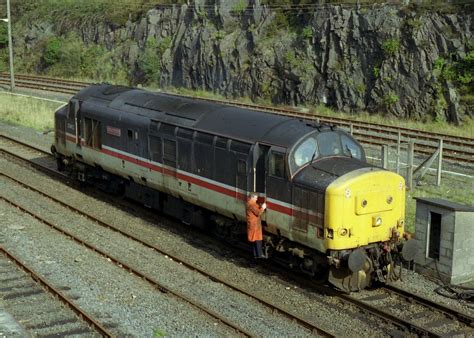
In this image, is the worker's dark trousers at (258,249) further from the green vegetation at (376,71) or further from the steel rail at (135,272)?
the green vegetation at (376,71)

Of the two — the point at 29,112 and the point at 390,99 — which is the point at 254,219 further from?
the point at 29,112

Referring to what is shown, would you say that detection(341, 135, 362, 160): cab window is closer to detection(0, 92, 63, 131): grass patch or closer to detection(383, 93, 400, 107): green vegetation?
detection(383, 93, 400, 107): green vegetation

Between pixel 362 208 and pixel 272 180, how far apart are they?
190 centimetres

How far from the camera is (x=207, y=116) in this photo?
15094 mm

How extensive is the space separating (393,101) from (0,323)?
83.6 feet

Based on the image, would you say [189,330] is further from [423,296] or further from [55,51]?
[55,51]

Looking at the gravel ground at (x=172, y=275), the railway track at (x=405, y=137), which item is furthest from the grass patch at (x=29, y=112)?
the gravel ground at (x=172, y=275)

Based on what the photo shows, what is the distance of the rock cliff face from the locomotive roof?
17679 millimetres

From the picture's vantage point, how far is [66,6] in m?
61.7

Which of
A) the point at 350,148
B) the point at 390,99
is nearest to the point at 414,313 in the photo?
the point at 350,148

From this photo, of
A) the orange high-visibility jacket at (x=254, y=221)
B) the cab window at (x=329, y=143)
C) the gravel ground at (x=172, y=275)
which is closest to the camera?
the gravel ground at (x=172, y=275)

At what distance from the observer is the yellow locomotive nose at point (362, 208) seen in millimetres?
11578

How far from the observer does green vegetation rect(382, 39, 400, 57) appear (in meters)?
33.2

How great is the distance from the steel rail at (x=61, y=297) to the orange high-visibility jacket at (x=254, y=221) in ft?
11.8
